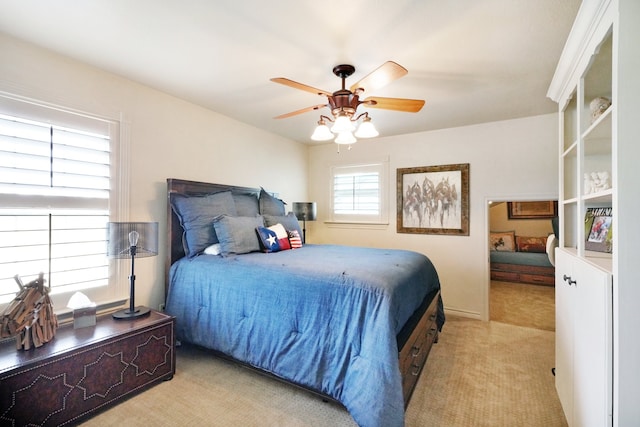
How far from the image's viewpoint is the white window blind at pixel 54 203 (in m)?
1.97

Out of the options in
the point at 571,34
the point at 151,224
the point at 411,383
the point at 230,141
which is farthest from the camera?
the point at 230,141

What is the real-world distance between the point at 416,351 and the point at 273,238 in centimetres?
169

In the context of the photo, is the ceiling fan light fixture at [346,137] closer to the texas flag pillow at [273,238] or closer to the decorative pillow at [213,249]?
the texas flag pillow at [273,238]

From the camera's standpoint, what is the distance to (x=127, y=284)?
2607mm

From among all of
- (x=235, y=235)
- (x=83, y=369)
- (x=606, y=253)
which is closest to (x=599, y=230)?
(x=606, y=253)

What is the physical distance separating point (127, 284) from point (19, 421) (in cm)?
117

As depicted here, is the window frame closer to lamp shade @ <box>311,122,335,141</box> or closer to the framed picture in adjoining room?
lamp shade @ <box>311,122,335,141</box>

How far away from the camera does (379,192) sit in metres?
4.48

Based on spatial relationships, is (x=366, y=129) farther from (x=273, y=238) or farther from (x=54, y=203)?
(x=54, y=203)

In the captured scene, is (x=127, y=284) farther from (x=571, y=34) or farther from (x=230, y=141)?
(x=571, y=34)

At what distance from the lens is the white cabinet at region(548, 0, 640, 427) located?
1067 millimetres

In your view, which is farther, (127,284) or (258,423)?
(127,284)

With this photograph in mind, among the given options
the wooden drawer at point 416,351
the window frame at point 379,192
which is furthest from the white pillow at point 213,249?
the window frame at point 379,192
